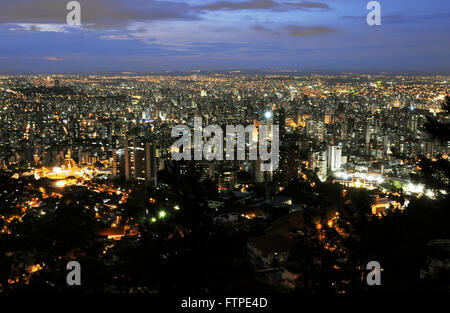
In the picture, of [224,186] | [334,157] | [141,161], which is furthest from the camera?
[334,157]

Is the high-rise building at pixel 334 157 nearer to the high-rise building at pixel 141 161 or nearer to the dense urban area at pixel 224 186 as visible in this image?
the dense urban area at pixel 224 186

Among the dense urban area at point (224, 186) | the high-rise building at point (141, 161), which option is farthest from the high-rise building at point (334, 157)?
the high-rise building at point (141, 161)

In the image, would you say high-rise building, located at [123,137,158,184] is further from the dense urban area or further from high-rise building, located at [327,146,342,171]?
high-rise building, located at [327,146,342,171]

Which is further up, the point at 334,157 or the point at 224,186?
the point at 334,157

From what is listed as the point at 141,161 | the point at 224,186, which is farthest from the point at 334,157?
the point at 141,161

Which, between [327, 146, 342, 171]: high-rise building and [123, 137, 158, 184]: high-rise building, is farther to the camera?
[327, 146, 342, 171]: high-rise building

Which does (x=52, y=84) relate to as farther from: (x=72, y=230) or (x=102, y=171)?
(x=72, y=230)

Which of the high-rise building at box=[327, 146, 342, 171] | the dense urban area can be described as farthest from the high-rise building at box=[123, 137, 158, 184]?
the high-rise building at box=[327, 146, 342, 171]

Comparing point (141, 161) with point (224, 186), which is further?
point (141, 161)

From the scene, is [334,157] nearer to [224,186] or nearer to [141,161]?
[224,186]
